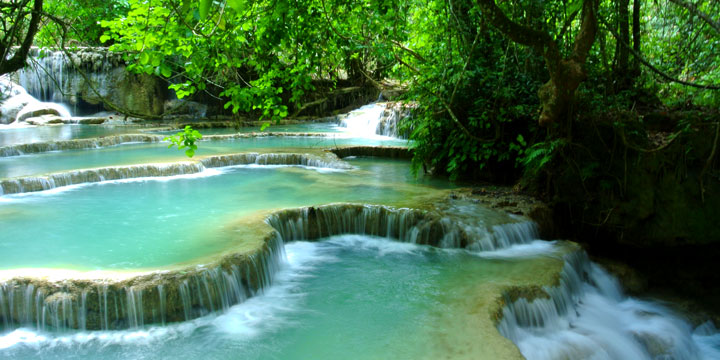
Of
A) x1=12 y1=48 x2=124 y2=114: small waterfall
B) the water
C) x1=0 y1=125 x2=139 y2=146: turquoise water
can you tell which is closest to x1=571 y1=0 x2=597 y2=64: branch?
the water

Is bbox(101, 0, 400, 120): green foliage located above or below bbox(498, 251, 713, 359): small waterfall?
above

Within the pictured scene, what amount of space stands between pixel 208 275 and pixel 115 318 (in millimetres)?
860

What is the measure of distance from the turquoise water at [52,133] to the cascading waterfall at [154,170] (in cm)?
529

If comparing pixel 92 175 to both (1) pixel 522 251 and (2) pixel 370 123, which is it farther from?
(2) pixel 370 123

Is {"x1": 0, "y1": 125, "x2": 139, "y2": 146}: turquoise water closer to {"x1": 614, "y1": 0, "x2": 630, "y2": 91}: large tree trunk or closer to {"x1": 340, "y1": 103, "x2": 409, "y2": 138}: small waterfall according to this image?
{"x1": 340, "y1": 103, "x2": 409, "y2": 138}: small waterfall

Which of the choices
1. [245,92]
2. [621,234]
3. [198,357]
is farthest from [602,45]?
[198,357]

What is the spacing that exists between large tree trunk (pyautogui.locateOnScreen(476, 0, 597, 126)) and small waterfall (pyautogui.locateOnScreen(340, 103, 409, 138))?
8.54m

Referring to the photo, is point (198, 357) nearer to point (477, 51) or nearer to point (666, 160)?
point (666, 160)

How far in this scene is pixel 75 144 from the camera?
12.7 metres

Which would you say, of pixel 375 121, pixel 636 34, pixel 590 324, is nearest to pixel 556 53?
pixel 590 324

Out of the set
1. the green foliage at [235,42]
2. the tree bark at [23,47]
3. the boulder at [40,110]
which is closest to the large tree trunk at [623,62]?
the green foliage at [235,42]

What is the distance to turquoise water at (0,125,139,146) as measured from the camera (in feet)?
45.6

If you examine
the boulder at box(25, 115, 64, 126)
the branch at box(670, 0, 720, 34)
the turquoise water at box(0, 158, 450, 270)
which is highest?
the branch at box(670, 0, 720, 34)

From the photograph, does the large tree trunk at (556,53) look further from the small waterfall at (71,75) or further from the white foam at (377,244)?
the small waterfall at (71,75)
